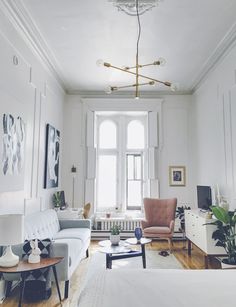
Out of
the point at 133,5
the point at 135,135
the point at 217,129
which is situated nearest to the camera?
the point at 133,5

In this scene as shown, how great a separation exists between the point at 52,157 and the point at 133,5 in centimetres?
306

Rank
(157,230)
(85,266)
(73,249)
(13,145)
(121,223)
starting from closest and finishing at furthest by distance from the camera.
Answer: (13,145), (73,249), (85,266), (157,230), (121,223)

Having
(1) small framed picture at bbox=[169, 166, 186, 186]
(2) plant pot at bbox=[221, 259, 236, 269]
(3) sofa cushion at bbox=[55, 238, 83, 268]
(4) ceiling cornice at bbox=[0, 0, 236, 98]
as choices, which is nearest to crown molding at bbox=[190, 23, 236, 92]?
(4) ceiling cornice at bbox=[0, 0, 236, 98]

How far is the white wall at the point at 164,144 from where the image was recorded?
6.11 m

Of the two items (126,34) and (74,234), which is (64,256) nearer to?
(74,234)

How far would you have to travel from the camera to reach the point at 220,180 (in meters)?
4.54

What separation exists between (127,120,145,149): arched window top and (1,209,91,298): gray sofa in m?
2.44

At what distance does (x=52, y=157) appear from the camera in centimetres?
511

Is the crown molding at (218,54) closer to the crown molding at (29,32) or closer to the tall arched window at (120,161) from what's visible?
the tall arched window at (120,161)

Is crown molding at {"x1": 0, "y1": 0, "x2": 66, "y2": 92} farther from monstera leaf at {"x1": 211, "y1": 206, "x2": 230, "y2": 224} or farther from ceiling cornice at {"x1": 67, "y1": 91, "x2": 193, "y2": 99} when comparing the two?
monstera leaf at {"x1": 211, "y1": 206, "x2": 230, "y2": 224}

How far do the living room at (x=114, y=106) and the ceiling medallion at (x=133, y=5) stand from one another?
6 cm

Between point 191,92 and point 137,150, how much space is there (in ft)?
6.18

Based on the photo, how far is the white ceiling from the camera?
3.25 m

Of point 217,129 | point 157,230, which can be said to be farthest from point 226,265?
point 217,129
